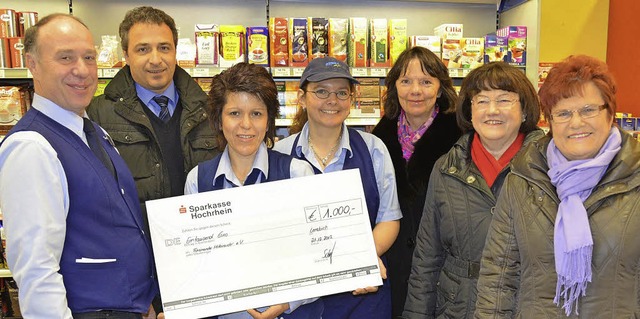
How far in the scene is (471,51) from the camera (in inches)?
159

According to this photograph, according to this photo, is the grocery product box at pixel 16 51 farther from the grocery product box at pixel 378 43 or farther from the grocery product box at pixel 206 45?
the grocery product box at pixel 378 43

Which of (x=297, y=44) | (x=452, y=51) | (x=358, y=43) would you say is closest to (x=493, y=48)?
(x=452, y=51)

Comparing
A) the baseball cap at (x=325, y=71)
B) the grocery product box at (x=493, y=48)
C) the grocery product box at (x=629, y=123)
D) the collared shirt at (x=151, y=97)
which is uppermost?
the grocery product box at (x=493, y=48)

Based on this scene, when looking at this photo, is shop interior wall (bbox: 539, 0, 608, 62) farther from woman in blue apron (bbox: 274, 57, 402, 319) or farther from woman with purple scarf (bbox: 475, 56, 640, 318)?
woman with purple scarf (bbox: 475, 56, 640, 318)

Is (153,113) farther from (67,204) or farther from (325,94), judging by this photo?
(67,204)

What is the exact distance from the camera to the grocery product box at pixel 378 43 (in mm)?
3924

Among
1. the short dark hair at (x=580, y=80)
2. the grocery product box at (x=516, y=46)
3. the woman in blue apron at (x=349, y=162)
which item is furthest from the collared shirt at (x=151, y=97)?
the grocery product box at (x=516, y=46)

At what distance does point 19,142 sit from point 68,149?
15 centimetres

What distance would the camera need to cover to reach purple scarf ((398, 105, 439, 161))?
9.28 ft

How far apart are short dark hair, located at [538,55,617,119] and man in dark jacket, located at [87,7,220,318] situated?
1.54 meters

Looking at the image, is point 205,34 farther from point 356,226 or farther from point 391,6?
point 356,226

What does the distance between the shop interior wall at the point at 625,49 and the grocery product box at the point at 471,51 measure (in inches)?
82.8

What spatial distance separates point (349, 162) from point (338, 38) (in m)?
1.73

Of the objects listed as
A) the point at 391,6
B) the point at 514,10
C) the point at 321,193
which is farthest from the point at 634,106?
the point at 321,193
